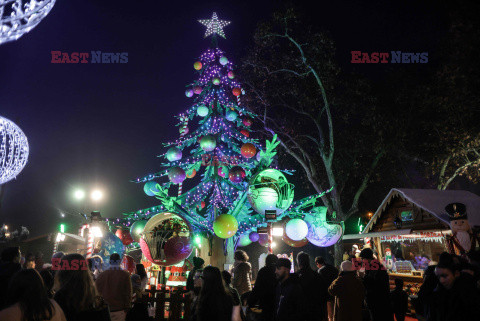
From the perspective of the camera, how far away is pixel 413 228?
42.2 feet

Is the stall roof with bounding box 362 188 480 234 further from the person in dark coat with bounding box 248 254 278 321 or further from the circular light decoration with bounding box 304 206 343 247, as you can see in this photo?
the person in dark coat with bounding box 248 254 278 321

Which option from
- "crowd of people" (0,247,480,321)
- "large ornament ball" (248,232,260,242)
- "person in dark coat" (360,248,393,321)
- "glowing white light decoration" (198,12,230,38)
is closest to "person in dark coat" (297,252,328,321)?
"crowd of people" (0,247,480,321)

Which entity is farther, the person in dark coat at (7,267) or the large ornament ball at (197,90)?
the large ornament ball at (197,90)

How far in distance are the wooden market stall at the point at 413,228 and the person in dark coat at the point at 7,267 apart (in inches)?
473

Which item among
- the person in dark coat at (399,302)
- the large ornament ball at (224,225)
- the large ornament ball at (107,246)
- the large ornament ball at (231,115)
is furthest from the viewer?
the large ornament ball at (231,115)

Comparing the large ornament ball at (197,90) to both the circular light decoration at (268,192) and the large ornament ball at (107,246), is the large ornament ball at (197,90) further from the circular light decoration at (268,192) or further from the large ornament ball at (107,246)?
the large ornament ball at (107,246)

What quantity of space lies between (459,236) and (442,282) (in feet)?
25.3

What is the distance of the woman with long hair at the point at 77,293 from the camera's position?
119 inches

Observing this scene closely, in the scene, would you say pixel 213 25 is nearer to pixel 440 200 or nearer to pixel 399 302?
pixel 440 200

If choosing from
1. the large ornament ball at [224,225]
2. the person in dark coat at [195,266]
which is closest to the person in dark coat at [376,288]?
the person in dark coat at [195,266]

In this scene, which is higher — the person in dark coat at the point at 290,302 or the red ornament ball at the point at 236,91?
the red ornament ball at the point at 236,91

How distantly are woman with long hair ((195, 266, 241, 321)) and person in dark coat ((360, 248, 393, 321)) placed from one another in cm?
360

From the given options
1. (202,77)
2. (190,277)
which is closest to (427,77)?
(202,77)

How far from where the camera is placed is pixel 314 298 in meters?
5.48
